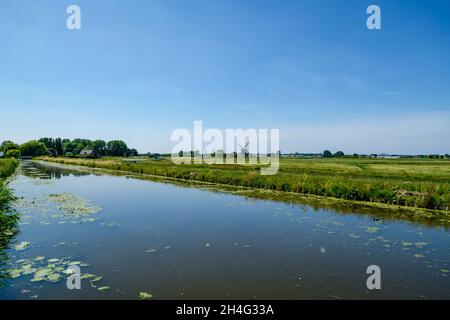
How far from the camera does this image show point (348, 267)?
729 cm

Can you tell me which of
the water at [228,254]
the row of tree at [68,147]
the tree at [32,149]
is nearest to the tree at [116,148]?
the row of tree at [68,147]

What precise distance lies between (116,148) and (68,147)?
18.0 meters

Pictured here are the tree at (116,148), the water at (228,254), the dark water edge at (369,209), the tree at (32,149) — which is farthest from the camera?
the tree at (116,148)

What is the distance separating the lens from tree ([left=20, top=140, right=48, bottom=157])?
97819 mm

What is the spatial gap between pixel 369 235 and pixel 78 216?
Answer: 11114 millimetres

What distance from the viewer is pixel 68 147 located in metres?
118

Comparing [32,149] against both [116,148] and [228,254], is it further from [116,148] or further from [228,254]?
[228,254]

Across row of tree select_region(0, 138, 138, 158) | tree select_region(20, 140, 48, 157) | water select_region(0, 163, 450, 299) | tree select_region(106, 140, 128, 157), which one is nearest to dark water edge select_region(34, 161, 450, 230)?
water select_region(0, 163, 450, 299)

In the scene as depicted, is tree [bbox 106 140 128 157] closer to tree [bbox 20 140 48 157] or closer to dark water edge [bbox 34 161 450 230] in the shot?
tree [bbox 20 140 48 157]

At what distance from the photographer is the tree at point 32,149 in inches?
3851

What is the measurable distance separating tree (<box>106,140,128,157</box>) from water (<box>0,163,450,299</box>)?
111941 millimetres

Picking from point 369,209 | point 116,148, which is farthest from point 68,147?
point 369,209

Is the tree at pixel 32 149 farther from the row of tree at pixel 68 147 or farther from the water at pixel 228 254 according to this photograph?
the water at pixel 228 254
